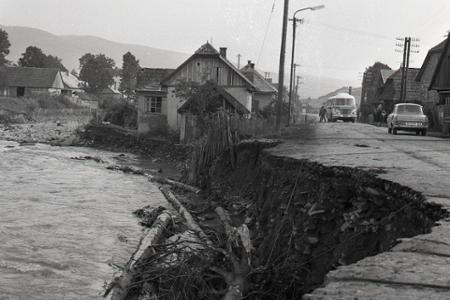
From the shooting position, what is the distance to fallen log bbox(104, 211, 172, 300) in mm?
8531

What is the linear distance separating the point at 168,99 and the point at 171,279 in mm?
37980

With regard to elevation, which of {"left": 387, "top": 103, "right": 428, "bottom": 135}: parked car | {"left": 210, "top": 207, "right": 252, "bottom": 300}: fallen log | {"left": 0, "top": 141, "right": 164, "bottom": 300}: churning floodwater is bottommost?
{"left": 0, "top": 141, "right": 164, "bottom": 300}: churning floodwater

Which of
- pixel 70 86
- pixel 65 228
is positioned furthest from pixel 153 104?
pixel 70 86

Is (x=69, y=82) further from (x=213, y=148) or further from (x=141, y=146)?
(x=213, y=148)

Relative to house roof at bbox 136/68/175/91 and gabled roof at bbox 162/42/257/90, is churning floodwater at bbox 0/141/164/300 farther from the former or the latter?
house roof at bbox 136/68/175/91

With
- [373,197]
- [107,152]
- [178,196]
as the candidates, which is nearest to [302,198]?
[373,197]

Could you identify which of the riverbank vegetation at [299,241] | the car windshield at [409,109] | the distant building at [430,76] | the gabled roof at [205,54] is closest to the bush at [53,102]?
the gabled roof at [205,54]

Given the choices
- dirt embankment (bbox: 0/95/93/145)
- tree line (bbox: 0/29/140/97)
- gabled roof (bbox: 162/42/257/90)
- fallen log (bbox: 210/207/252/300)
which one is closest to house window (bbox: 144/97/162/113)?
gabled roof (bbox: 162/42/257/90)

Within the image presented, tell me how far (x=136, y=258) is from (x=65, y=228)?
4459 millimetres

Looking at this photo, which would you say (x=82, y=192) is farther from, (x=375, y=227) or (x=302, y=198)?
(x=375, y=227)

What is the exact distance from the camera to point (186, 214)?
50.1 ft

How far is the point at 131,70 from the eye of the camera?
376 ft

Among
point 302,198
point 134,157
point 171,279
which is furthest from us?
point 134,157

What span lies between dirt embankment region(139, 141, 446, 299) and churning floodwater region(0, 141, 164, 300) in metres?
2.56
